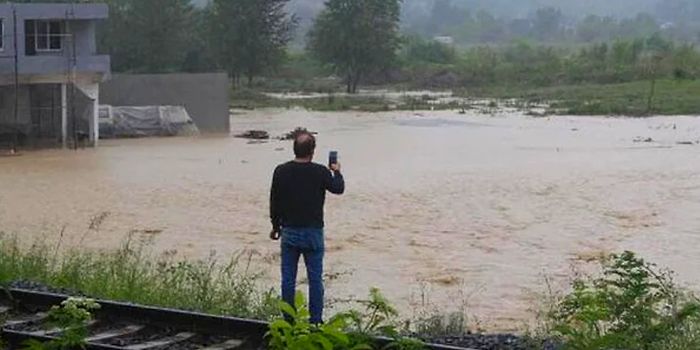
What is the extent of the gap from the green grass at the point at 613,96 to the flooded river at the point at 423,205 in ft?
37.3

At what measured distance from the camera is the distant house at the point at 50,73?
129ft

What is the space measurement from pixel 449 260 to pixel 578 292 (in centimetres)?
1064

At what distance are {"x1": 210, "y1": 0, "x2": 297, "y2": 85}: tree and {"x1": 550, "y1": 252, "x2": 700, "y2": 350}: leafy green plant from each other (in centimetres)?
6624

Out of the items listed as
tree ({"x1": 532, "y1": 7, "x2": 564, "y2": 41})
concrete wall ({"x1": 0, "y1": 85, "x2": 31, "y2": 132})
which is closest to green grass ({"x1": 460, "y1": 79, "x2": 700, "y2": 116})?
concrete wall ({"x1": 0, "y1": 85, "x2": 31, "y2": 132})

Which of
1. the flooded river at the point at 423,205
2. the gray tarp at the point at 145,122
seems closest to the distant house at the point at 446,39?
the gray tarp at the point at 145,122

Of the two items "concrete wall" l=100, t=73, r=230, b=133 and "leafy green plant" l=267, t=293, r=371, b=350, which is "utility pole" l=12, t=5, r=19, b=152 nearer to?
"concrete wall" l=100, t=73, r=230, b=133

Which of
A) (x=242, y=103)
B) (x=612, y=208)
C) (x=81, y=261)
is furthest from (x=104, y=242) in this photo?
(x=242, y=103)

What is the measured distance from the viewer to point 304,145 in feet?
31.6

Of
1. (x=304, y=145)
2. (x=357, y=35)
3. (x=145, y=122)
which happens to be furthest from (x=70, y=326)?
(x=357, y=35)

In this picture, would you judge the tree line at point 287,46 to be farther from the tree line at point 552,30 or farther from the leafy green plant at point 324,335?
the tree line at point 552,30

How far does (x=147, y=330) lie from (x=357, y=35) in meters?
68.3

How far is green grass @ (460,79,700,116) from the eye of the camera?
2291 inches

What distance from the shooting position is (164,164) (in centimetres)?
3569

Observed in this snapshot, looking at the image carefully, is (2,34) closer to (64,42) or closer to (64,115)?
(64,42)
